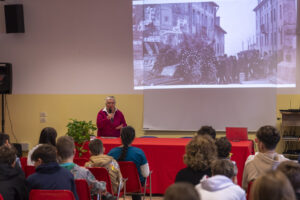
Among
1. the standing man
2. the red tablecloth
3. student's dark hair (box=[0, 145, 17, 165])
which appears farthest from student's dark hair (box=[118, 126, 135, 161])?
the standing man

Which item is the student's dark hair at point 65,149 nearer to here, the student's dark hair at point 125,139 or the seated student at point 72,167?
the seated student at point 72,167

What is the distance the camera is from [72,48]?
773 centimetres

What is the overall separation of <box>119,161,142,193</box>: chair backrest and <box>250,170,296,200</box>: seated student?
8.10 feet

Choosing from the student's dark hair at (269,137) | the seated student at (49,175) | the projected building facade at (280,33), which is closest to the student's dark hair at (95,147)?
the seated student at (49,175)

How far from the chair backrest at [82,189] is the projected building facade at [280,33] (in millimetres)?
4649

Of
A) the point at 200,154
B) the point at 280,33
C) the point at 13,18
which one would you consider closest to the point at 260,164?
the point at 200,154

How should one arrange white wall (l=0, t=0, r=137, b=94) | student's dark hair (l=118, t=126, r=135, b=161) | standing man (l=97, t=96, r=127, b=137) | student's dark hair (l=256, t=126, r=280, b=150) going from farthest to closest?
white wall (l=0, t=0, r=137, b=94) → standing man (l=97, t=96, r=127, b=137) → student's dark hair (l=118, t=126, r=135, b=161) → student's dark hair (l=256, t=126, r=280, b=150)

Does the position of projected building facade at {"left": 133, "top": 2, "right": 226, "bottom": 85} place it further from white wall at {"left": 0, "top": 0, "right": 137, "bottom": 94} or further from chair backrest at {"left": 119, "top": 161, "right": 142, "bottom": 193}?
chair backrest at {"left": 119, "top": 161, "right": 142, "bottom": 193}

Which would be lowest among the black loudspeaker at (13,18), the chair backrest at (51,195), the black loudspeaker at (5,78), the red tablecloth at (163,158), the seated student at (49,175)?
the red tablecloth at (163,158)

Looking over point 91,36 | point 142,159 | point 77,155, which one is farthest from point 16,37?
point 142,159

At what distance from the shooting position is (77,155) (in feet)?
16.7

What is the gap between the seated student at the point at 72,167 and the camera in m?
3.29

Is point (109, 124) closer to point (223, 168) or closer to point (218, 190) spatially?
point (223, 168)

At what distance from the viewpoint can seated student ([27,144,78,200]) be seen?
2943 millimetres
